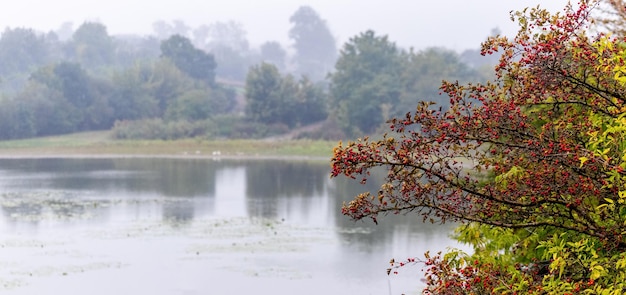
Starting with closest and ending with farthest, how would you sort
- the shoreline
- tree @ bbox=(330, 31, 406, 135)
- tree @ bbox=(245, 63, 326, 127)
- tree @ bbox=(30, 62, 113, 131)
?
the shoreline < tree @ bbox=(330, 31, 406, 135) < tree @ bbox=(245, 63, 326, 127) < tree @ bbox=(30, 62, 113, 131)

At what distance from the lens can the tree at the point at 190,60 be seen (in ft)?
379

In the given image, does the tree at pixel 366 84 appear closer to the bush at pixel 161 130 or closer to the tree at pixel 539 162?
the bush at pixel 161 130

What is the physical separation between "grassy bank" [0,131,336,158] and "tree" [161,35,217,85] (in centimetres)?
3024

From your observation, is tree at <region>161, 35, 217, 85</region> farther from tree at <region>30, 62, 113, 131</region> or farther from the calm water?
the calm water

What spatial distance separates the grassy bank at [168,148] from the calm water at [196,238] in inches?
891

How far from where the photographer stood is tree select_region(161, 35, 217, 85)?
115669 mm

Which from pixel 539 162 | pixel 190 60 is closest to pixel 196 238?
pixel 539 162

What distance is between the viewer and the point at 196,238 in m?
33.8

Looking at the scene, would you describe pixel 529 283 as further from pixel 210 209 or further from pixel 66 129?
pixel 66 129

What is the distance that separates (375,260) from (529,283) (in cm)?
2024

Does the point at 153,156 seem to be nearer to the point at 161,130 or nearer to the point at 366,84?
the point at 161,130

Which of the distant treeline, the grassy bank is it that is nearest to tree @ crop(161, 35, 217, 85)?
the distant treeline

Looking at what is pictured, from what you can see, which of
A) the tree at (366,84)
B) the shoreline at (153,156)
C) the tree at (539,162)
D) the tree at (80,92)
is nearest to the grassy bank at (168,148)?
the shoreline at (153,156)

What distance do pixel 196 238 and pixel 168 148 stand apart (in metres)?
49.5
